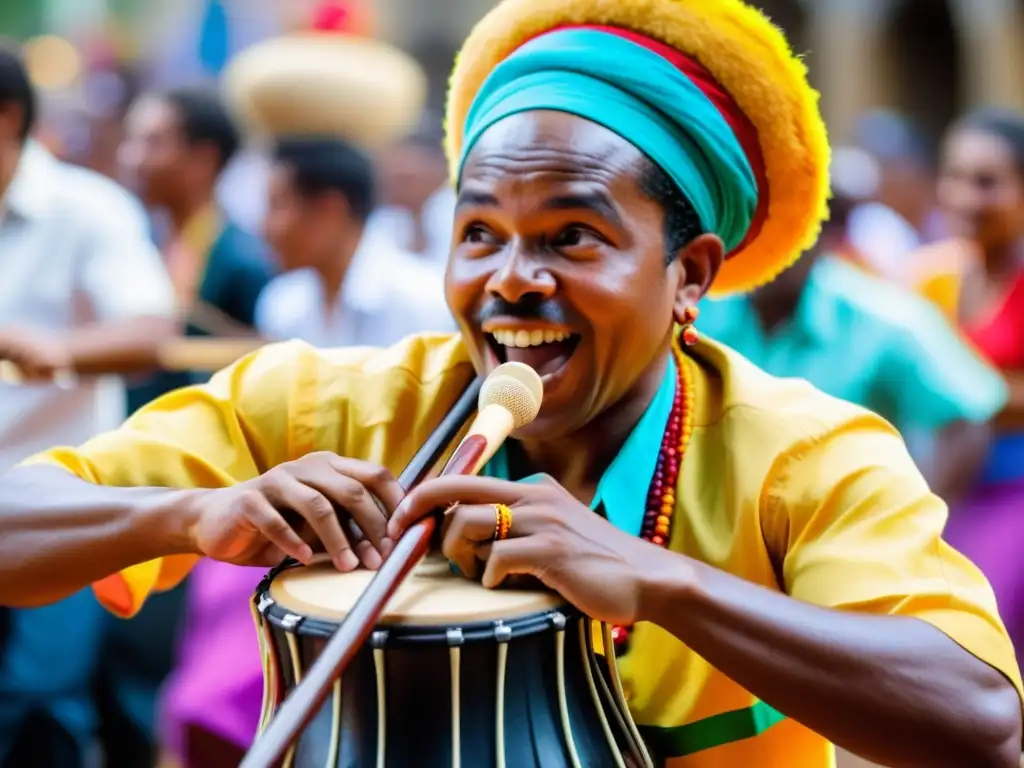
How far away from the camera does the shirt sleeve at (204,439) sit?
2387 millimetres

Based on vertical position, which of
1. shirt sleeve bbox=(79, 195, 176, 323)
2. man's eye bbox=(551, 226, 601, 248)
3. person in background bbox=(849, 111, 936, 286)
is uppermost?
person in background bbox=(849, 111, 936, 286)

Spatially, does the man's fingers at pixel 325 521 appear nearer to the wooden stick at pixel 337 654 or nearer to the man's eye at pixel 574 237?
the wooden stick at pixel 337 654

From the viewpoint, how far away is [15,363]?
407 centimetres

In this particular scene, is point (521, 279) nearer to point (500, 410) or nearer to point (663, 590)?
point (500, 410)

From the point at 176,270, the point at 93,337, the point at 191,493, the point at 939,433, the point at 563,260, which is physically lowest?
the point at 191,493

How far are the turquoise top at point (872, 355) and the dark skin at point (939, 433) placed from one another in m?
0.03

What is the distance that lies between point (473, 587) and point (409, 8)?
2389 centimetres

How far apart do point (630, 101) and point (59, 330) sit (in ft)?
9.94

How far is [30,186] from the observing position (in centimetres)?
488

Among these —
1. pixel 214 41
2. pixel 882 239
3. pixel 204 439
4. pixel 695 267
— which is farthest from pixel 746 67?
pixel 214 41

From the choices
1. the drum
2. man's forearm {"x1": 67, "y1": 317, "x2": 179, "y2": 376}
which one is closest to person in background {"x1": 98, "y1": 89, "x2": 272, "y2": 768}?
man's forearm {"x1": 67, "y1": 317, "x2": 179, "y2": 376}

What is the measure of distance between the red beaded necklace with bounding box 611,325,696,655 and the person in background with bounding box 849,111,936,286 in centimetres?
642

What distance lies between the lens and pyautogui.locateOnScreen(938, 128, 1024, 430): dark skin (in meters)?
6.13

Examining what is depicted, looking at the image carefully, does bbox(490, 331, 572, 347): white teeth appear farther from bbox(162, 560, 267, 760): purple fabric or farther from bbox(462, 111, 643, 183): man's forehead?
bbox(162, 560, 267, 760): purple fabric
